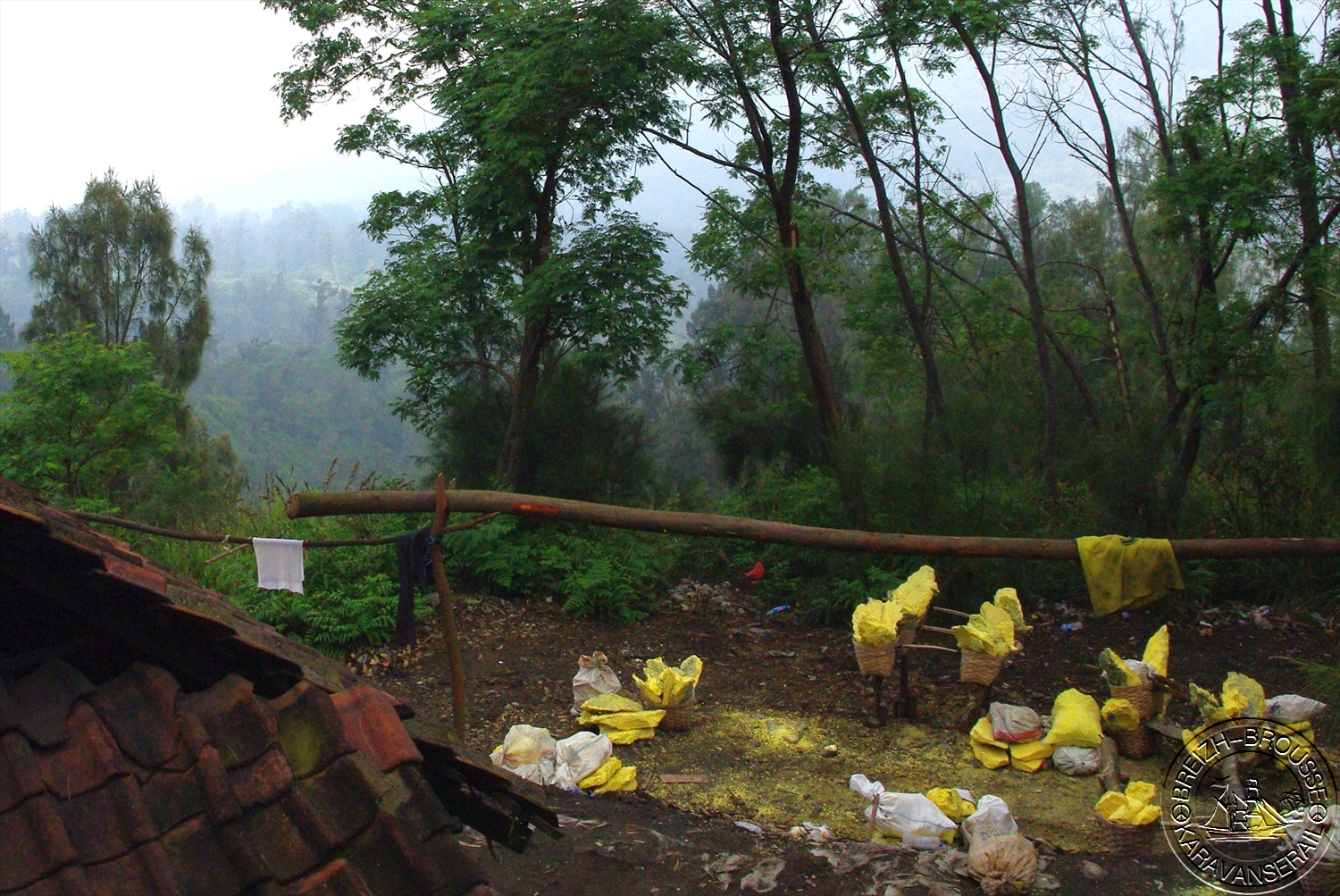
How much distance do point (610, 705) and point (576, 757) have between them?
0.73 m

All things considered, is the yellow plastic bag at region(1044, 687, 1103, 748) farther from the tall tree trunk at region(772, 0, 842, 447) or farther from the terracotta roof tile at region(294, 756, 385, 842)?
the tall tree trunk at region(772, 0, 842, 447)

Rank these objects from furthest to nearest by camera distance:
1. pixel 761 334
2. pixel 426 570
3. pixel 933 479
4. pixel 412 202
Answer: pixel 761 334 < pixel 412 202 < pixel 933 479 < pixel 426 570

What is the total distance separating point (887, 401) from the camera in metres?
12.6

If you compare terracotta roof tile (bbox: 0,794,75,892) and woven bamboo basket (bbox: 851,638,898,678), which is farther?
woven bamboo basket (bbox: 851,638,898,678)

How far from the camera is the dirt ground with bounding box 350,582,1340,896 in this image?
364 centimetres

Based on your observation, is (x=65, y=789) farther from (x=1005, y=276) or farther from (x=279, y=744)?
(x=1005, y=276)

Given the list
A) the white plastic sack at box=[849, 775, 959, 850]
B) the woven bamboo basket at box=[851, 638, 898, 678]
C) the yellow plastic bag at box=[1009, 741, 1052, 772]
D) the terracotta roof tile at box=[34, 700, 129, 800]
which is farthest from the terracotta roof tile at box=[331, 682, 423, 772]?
the yellow plastic bag at box=[1009, 741, 1052, 772]

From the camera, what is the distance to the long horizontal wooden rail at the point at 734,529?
12.4 ft

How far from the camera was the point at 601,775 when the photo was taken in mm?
4625

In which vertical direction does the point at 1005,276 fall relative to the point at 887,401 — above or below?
above

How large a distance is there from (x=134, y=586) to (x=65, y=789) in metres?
0.31

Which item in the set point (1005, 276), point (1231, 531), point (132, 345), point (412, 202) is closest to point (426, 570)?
point (1231, 531)

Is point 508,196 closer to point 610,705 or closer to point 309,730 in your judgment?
point 610,705
